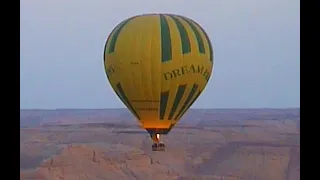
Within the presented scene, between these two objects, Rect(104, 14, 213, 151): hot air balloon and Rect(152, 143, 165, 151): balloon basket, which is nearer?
Rect(104, 14, 213, 151): hot air balloon

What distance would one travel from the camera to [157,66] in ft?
19.0

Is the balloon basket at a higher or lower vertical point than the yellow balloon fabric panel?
lower

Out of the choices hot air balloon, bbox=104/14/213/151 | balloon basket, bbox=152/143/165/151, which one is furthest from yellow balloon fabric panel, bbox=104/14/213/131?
balloon basket, bbox=152/143/165/151

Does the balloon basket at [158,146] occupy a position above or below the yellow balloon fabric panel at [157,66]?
below

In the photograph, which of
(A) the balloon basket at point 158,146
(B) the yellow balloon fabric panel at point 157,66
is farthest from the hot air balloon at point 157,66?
(A) the balloon basket at point 158,146

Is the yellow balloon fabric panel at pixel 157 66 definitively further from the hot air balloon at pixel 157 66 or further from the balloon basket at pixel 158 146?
the balloon basket at pixel 158 146

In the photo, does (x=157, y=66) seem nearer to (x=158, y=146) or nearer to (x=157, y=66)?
(x=157, y=66)

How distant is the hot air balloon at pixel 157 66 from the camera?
18.8 feet

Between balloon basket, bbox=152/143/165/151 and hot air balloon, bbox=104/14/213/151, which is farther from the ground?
hot air balloon, bbox=104/14/213/151

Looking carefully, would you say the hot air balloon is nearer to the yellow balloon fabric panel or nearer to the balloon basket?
the yellow balloon fabric panel

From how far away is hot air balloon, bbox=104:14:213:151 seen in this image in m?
5.73
